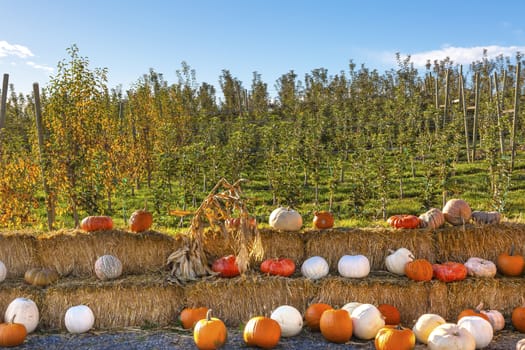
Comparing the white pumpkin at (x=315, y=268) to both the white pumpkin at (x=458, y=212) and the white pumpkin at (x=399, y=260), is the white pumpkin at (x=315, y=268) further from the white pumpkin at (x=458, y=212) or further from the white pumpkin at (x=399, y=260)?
the white pumpkin at (x=458, y=212)

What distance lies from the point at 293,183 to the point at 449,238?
210 inches

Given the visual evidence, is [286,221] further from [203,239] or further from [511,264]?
[511,264]

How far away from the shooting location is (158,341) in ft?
16.3

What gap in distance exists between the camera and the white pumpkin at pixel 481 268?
5.80 meters

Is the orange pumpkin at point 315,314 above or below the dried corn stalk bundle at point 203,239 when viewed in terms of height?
below

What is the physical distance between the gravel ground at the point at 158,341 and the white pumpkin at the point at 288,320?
2.7 inches

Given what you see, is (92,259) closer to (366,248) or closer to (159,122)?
(366,248)

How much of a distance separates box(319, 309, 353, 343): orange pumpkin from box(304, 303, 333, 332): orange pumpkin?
0.86 ft

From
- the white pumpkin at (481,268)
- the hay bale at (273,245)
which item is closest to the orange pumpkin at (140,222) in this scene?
the hay bale at (273,245)

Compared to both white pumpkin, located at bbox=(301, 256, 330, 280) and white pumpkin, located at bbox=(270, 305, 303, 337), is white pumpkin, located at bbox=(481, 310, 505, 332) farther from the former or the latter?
white pumpkin, located at bbox=(270, 305, 303, 337)

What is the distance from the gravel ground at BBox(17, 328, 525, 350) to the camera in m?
4.91

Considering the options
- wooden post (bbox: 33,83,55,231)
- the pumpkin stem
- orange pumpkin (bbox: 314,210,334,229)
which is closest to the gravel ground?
the pumpkin stem

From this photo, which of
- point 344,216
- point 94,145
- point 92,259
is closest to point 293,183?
point 344,216

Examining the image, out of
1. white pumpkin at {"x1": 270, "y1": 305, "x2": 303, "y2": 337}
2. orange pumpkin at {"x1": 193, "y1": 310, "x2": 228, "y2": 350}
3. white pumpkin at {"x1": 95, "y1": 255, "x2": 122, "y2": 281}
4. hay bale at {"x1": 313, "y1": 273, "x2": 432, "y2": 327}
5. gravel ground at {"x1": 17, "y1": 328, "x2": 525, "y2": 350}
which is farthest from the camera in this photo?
white pumpkin at {"x1": 95, "y1": 255, "x2": 122, "y2": 281}
